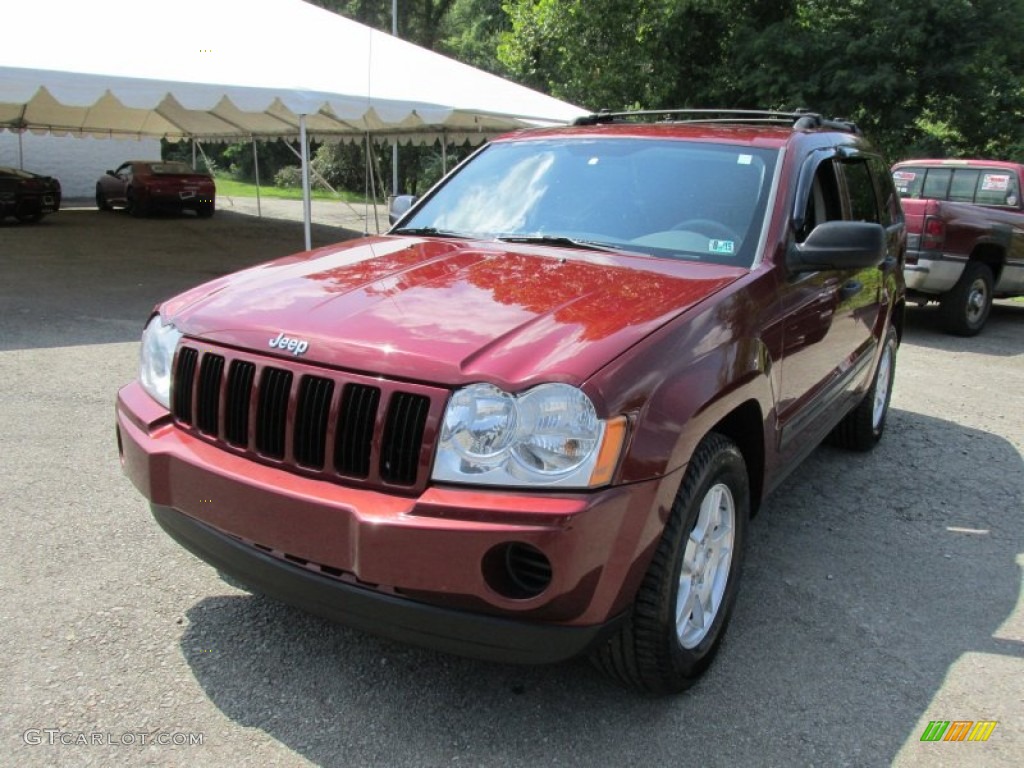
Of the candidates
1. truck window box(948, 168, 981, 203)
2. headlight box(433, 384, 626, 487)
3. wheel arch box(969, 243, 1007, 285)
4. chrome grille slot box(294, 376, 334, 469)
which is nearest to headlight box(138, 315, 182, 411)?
chrome grille slot box(294, 376, 334, 469)

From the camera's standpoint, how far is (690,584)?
256cm

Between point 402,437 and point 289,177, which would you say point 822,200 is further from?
point 289,177

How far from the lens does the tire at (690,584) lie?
231 centimetres

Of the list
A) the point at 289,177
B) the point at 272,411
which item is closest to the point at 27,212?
the point at 272,411

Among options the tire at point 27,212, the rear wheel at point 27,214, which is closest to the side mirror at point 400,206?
the tire at point 27,212

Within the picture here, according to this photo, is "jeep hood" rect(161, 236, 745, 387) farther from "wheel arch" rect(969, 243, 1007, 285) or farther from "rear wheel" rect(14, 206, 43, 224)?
"rear wheel" rect(14, 206, 43, 224)

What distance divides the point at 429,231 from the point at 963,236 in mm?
7360

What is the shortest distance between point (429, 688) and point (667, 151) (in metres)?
2.36

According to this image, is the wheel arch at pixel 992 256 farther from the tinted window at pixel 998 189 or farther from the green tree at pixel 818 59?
the green tree at pixel 818 59

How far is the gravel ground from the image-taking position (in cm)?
238

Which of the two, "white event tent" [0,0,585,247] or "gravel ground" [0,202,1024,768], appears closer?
"gravel ground" [0,202,1024,768]

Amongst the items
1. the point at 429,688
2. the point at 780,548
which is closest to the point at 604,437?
the point at 429,688

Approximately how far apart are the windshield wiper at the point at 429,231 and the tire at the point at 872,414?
8.60ft

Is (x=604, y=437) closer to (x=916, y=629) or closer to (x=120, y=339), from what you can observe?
(x=916, y=629)
